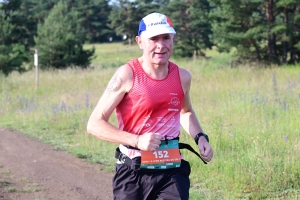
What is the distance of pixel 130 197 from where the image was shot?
3.47 meters

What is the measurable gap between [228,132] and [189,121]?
15.1ft

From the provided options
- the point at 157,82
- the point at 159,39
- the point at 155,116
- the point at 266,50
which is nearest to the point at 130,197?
the point at 155,116

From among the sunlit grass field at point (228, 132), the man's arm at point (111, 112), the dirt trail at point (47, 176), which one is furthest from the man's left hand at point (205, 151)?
the dirt trail at point (47, 176)

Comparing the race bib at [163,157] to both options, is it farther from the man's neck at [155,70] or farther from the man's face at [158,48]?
the man's face at [158,48]

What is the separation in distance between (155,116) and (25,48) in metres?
35.6

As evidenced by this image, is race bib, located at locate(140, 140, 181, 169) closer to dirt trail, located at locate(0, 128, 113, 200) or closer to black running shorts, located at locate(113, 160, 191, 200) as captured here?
black running shorts, located at locate(113, 160, 191, 200)

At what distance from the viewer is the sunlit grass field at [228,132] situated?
6.02 m

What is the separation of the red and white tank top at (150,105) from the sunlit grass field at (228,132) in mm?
2670

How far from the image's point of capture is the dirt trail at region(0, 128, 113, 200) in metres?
6.58

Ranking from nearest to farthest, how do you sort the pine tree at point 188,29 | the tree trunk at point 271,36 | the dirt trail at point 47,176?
the dirt trail at point 47,176, the tree trunk at point 271,36, the pine tree at point 188,29

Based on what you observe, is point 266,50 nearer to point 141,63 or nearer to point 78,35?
point 78,35

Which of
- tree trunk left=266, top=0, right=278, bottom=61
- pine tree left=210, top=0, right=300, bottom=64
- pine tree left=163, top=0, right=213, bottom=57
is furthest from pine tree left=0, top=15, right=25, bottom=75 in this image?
pine tree left=163, top=0, right=213, bottom=57

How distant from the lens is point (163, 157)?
11.4ft

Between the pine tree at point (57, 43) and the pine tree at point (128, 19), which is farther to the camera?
the pine tree at point (128, 19)
